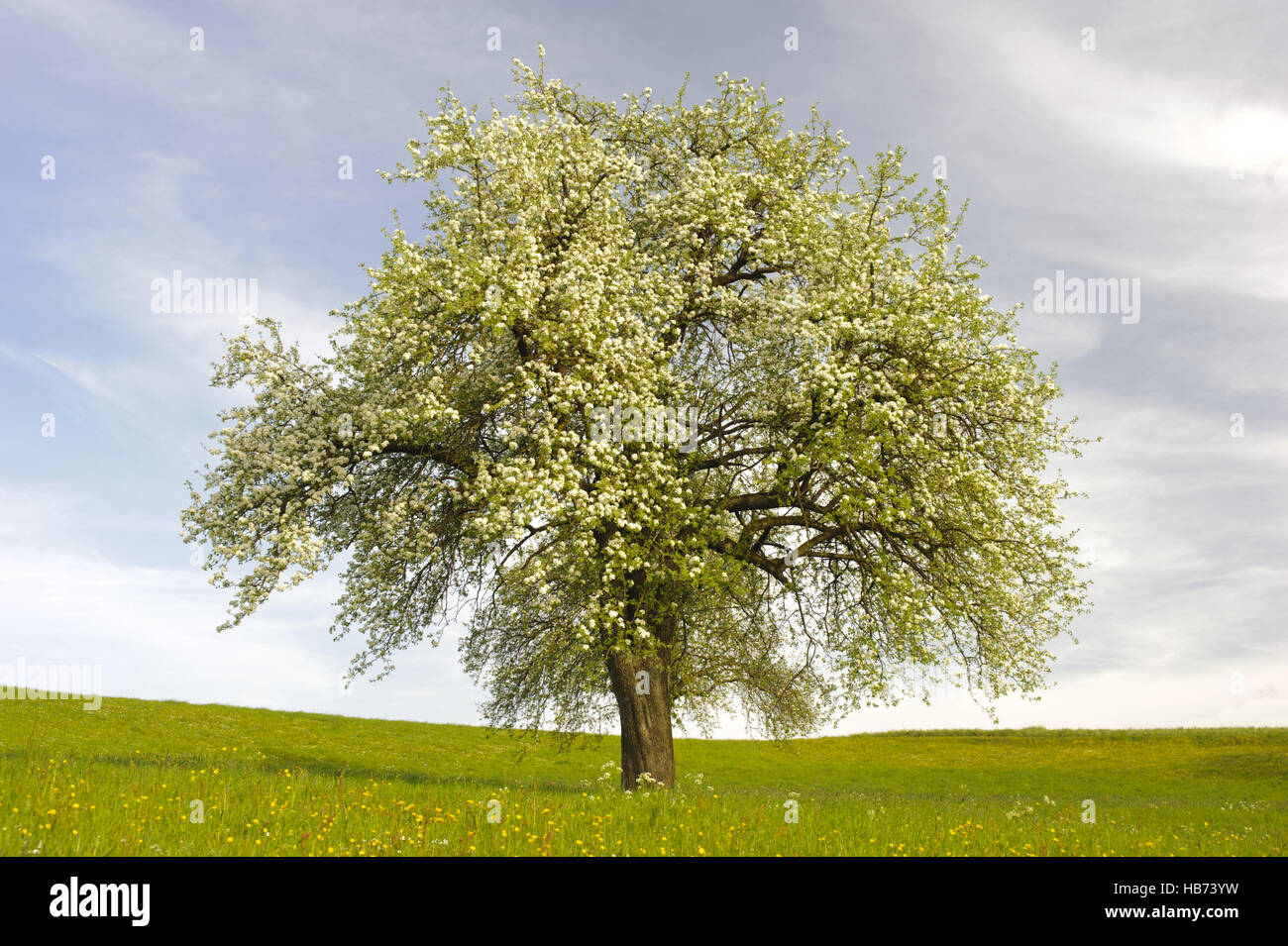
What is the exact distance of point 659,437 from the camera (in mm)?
17781

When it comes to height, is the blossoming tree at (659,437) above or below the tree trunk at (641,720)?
above

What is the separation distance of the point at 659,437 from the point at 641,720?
637cm

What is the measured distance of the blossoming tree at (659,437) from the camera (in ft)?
55.8

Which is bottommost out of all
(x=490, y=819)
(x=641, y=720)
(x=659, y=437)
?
(x=490, y=819)

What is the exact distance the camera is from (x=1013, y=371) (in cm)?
A: 1889

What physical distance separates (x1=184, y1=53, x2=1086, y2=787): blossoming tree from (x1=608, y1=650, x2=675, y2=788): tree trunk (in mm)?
62

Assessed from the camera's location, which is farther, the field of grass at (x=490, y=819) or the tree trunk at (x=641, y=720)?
the tree trunk at (x=641, y=720)

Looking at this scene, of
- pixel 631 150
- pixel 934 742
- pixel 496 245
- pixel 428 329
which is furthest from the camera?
pixel 934 742

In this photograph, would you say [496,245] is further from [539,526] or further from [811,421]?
[811,421]

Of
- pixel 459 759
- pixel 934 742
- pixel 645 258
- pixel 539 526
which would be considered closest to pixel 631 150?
pixel 645 258

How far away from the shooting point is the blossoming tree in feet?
55.8

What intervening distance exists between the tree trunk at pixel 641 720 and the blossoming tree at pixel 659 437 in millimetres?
62

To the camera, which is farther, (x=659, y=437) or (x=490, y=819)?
(x=659, y=437)
